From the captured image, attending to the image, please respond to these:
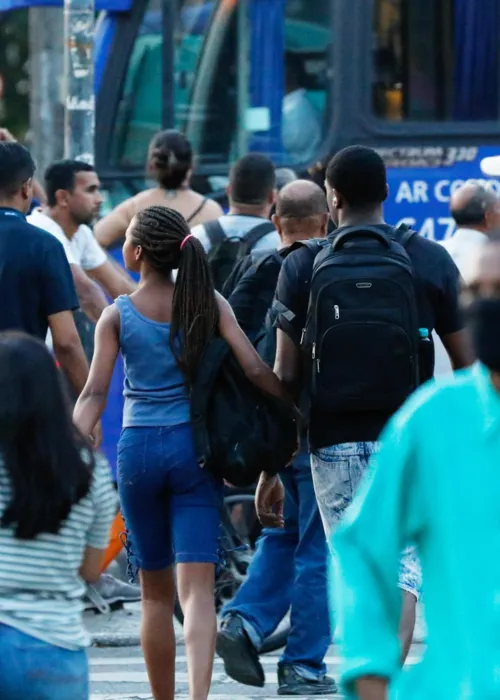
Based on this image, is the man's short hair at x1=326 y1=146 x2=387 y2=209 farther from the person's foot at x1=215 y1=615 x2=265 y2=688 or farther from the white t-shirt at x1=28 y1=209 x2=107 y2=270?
the white t-shirt at x1=28 y1=209 x2=107 y2=270

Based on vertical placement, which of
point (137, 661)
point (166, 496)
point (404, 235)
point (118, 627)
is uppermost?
point (404, 235)

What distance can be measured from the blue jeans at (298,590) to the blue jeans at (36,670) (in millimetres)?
2738

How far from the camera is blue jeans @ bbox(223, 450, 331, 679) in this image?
20.3 feet

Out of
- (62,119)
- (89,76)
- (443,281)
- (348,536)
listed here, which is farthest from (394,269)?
(62,119)

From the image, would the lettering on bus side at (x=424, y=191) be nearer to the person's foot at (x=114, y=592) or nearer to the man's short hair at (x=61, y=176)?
the man's short hair at (x=61, y=176)

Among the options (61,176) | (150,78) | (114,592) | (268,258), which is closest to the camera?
(268,258)

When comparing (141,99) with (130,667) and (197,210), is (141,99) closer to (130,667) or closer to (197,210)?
(197,210)

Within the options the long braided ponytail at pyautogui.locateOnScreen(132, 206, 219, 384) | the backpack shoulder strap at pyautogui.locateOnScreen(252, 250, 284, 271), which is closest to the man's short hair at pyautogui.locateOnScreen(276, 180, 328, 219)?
the backpack shoulder strap at pyautogui.locateOnScreen(252, 250, 284, 271)

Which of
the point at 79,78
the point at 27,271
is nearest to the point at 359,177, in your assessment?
the point at 27,271

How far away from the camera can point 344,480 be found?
5340mm

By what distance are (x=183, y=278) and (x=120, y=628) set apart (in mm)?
2788

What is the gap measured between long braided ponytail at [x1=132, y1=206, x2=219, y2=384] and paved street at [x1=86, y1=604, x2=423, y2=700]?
1496mm

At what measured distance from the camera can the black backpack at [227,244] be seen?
731 cm

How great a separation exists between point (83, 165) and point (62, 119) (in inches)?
95.5
